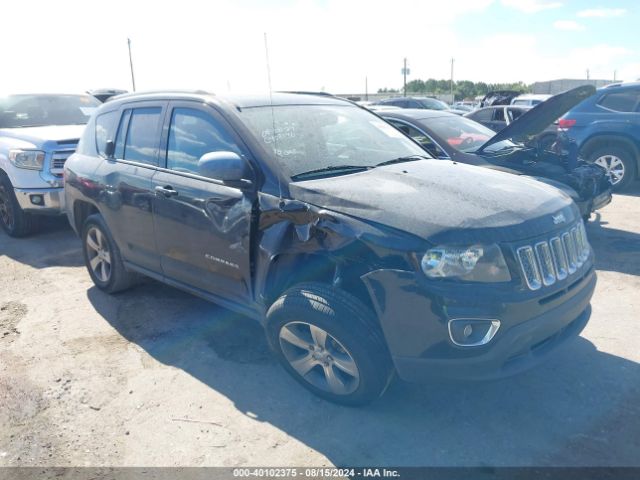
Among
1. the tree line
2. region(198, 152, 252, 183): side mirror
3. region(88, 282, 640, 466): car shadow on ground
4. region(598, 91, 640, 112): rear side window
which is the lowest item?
region(88, 282, 640, 466): car shadow on ground

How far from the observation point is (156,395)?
3.33 m

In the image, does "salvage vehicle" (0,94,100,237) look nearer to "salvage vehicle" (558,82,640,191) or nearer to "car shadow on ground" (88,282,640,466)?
"car shadow on ground" (88,282,640,466)

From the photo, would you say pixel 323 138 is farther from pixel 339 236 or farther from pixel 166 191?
pixel 166 191

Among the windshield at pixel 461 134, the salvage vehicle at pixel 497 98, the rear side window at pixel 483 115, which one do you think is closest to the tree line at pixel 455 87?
the salvage vehicle at pixel 497 98

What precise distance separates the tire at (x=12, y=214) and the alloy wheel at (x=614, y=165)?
28.6ft

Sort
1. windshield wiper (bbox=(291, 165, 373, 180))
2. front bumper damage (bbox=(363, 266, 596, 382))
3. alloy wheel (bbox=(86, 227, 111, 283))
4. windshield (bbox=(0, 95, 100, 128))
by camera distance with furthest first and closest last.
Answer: windshield (bbox=(0, 95, 100, 128))
alloy wheel (bbox=(86, 227, 111, 283))
windshield wiper (bbox=(291, 165, 373, 180))
front bumper damage (bbox=(363, 266, 596, 382))

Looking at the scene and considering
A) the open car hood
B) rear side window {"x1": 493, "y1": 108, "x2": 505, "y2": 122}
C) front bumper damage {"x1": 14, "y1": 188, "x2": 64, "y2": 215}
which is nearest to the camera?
the open car hood

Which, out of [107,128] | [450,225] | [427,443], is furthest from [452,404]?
[107,128]

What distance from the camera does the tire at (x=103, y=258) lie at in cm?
464

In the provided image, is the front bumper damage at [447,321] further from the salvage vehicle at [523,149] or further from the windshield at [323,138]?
the salvage vehicle at [523,149]

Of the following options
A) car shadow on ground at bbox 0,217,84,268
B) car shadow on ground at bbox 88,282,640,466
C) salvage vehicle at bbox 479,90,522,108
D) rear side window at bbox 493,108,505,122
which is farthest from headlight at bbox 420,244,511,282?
salvage vehicle at bbox 479,90,522,108

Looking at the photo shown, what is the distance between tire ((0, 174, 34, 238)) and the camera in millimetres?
6832

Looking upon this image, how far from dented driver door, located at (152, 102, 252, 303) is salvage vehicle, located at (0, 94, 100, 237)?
3389mm

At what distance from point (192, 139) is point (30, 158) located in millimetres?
3895
